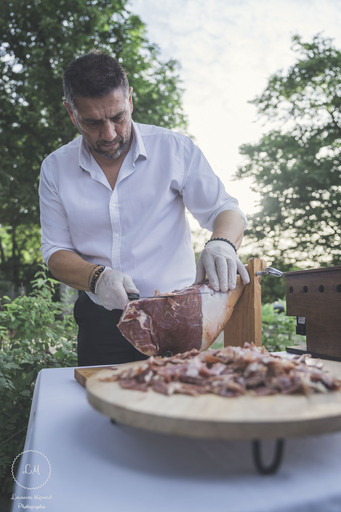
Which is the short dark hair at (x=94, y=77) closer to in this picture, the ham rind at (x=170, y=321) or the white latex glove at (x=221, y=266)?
the white latex glove at (x=221, y=266)

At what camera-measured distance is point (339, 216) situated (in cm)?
1187

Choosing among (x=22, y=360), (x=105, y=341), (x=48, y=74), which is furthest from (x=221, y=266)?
(x=48, y=74)

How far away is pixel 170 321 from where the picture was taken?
1.73 metres

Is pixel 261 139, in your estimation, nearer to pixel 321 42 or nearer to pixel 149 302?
pixel 321 42

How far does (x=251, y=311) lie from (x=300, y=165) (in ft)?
35.1

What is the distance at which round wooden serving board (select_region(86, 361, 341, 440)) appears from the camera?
0.84m

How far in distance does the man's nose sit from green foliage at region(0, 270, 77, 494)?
161 centimetres

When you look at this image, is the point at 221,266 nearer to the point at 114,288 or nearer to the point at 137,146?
the point at 114,288

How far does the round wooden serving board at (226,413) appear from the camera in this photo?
835 millimetres

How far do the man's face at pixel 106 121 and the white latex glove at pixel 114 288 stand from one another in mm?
666

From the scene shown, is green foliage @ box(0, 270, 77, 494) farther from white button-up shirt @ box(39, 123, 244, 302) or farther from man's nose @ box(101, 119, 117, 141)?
man's nose @ box(101, 119, 117, 141)

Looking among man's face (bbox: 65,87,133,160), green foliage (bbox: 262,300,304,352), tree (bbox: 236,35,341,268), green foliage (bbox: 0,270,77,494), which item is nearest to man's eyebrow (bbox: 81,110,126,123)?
man's face (bbox: 65,87,133,160)

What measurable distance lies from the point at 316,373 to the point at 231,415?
36cm

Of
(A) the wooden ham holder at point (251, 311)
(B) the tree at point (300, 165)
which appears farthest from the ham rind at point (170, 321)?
(B) the tree at point (300, 165)
